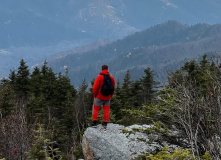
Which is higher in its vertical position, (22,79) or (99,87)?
(22,79)

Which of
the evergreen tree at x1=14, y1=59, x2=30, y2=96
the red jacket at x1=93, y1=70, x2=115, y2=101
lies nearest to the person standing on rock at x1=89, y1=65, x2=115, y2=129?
the red jacket at x1=93, y1=70, x2=115, y2=101

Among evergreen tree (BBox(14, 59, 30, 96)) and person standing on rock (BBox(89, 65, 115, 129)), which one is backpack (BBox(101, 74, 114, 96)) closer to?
person standing on rock (BBox(89, 65, 115, 129))

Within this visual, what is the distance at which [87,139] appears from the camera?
7.54m

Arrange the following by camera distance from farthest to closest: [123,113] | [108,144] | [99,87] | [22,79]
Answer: [22,79] < [123,113] < [99,87] < [108,144]

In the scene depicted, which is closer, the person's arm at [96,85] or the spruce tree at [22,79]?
the person's arm at [96,85]

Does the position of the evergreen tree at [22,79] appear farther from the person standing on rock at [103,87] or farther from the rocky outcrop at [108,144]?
the person standing on rock at [103,87]

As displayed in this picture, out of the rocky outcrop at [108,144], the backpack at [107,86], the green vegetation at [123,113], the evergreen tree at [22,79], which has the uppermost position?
the evergreen tree at [22,79]

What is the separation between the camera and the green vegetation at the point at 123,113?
3.39 metres

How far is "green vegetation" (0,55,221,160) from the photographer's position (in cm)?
339

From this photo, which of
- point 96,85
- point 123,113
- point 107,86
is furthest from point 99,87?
point 123,113

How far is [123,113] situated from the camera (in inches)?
723

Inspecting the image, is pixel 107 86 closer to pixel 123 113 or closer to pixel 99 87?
pixel 99 87

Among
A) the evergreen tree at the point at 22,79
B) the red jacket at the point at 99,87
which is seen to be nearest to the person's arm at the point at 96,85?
the red jacket at the point at 99,87

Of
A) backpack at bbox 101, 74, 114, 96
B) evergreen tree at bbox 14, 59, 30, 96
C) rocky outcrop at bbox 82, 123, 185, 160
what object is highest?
evergreen tree at bbox 14, 59, 30, 96
